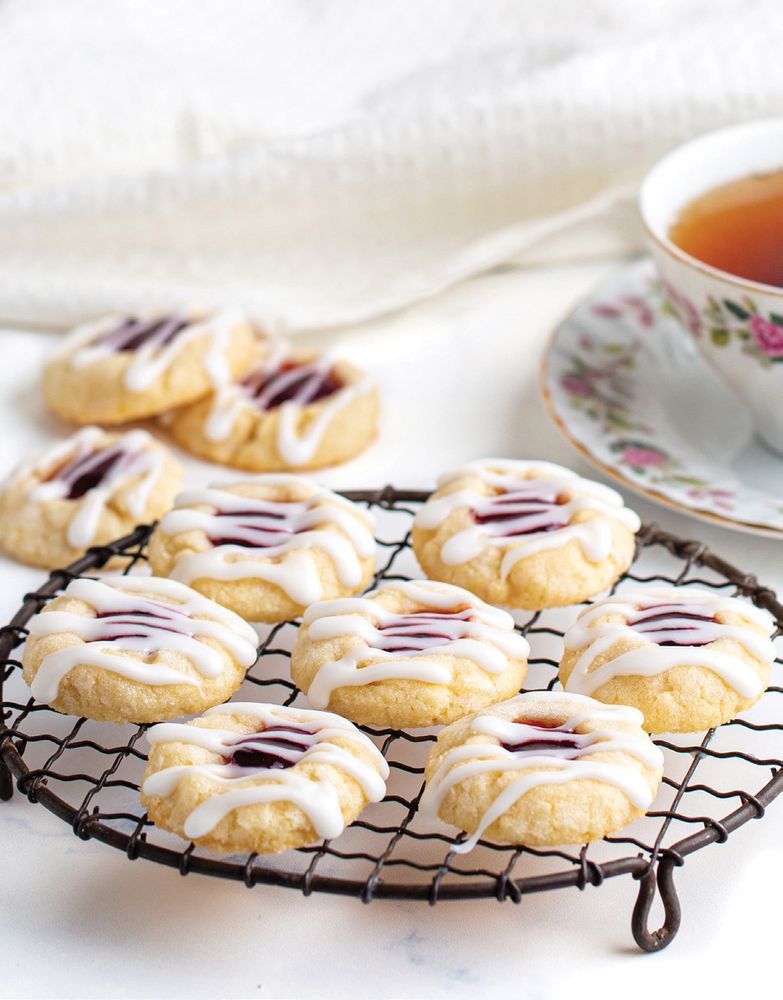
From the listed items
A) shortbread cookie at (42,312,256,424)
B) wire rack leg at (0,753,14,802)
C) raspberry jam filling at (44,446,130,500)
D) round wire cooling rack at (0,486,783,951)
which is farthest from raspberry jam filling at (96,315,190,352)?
wire rack leg at (0,753,14,802)

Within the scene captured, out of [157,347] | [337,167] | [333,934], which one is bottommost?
[333,934]

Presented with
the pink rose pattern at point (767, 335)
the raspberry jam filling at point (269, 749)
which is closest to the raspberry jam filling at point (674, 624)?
the raspberry jam filling at point (269, 749)

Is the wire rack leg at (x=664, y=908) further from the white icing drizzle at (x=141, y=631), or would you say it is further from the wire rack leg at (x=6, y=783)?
the wire rack leg at (x=6, y=783)

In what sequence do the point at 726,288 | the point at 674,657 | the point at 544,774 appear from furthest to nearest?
the point at 726,288
the point at 674,657
the point at 544,774

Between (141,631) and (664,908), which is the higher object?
(141,631)

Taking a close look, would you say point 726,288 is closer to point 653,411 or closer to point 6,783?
point 653,411

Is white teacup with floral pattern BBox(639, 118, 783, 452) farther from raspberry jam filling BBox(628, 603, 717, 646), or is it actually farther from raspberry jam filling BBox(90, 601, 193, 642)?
raspberry jam filling BBox(90, 601, 193, 642)

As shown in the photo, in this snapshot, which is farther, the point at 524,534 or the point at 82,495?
the point at 82,495

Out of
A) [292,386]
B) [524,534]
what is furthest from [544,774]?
[292,386]
